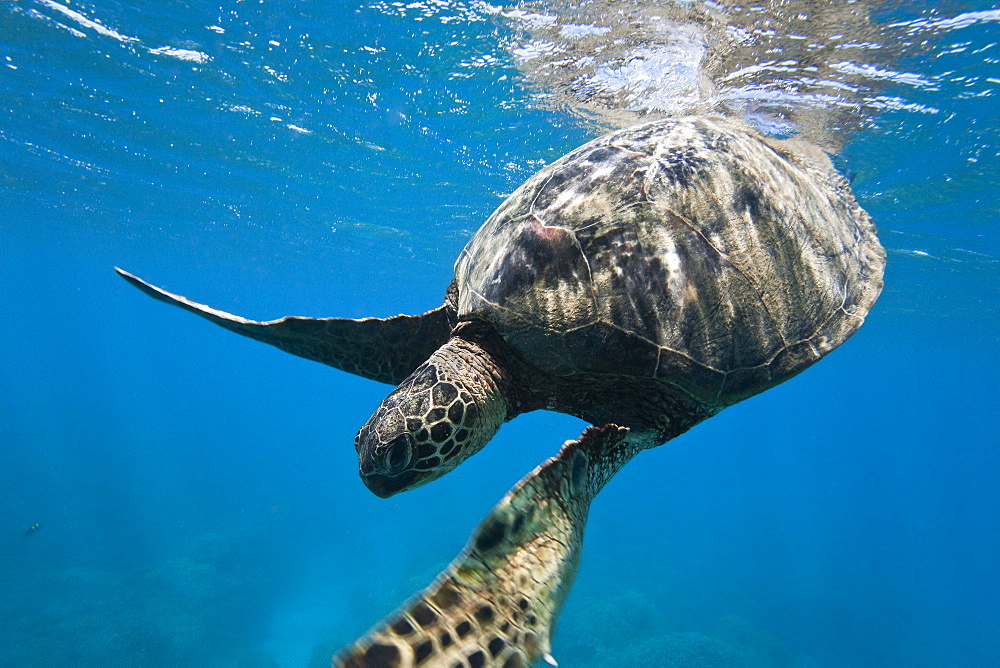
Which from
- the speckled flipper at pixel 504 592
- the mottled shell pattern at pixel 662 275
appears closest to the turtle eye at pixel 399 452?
the speckled flipper at pixel 504 592

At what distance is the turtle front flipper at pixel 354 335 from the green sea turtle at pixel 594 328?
20mm

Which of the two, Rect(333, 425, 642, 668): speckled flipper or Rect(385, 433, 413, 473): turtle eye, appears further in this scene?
Rect(385, 433, 413, 473): turtle eye

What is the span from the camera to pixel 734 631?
17.8 meters

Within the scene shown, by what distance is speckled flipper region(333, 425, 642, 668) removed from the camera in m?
1.77

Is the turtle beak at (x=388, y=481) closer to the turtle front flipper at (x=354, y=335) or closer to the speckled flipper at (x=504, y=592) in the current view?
the speckled flipper at (x=504, y=592)

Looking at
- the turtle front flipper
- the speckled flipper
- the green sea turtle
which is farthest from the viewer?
the turtle front flipper

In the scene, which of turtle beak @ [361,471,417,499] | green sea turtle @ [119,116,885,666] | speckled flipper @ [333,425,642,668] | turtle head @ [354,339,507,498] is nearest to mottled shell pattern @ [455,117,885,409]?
green sea turtle @ [119,116,885,666]

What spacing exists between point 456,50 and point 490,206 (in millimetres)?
9637

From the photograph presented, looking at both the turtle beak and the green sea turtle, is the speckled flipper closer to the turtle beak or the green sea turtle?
the green sea turtle

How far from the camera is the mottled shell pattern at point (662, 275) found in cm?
254

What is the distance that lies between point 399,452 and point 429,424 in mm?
199

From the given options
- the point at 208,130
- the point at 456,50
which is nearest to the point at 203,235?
the point at 208,130

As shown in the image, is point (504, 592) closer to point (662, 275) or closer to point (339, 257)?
point (662, 275)

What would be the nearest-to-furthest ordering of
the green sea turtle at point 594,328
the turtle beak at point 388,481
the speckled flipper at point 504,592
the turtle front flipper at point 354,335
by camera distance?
the speckled flipper at point 504,592 → the green sea turtle at point 594,328 → the turtle beak at point 388,481 → the turtle front flipper at point 354,335
